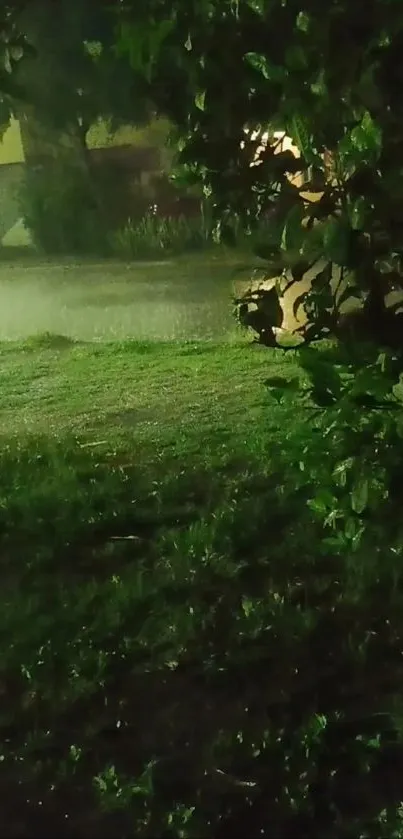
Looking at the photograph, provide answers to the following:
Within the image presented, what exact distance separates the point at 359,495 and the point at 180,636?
0.33 m

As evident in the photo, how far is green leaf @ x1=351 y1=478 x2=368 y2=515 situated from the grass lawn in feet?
0.25

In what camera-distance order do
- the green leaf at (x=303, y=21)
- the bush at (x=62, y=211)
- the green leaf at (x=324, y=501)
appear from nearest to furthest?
the green leaf at (x=303, y=21), the green leaf at (x=324, y=501), the bush at (x=62, y=211)

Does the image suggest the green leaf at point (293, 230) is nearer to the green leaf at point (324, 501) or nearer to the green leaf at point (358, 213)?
the green leaf at point (358, 213)

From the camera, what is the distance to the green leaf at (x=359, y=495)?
108 centimetres

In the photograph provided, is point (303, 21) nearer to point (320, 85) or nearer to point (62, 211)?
point (320, 85)

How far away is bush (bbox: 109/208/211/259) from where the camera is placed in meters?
1.53

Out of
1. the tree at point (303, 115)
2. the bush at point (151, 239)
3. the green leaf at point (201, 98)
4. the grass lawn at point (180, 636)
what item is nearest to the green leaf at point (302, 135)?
the tree at point (303, 115)

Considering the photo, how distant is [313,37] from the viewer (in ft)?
2.97

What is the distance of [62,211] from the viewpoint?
5.12 ft

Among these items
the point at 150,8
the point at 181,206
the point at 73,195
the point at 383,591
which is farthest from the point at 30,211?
the point at 383,591

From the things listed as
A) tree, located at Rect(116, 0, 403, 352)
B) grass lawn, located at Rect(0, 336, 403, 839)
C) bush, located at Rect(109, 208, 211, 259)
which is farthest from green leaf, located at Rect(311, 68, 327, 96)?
bush, located at Rect(109, 208, 211, 259)

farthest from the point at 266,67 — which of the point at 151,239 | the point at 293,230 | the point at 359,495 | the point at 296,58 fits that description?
the point at 151,239

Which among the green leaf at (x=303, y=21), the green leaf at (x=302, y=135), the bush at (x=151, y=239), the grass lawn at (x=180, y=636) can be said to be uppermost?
the green leaf at (x=303, y=21)

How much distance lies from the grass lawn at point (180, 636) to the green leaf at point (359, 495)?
0.25ft
